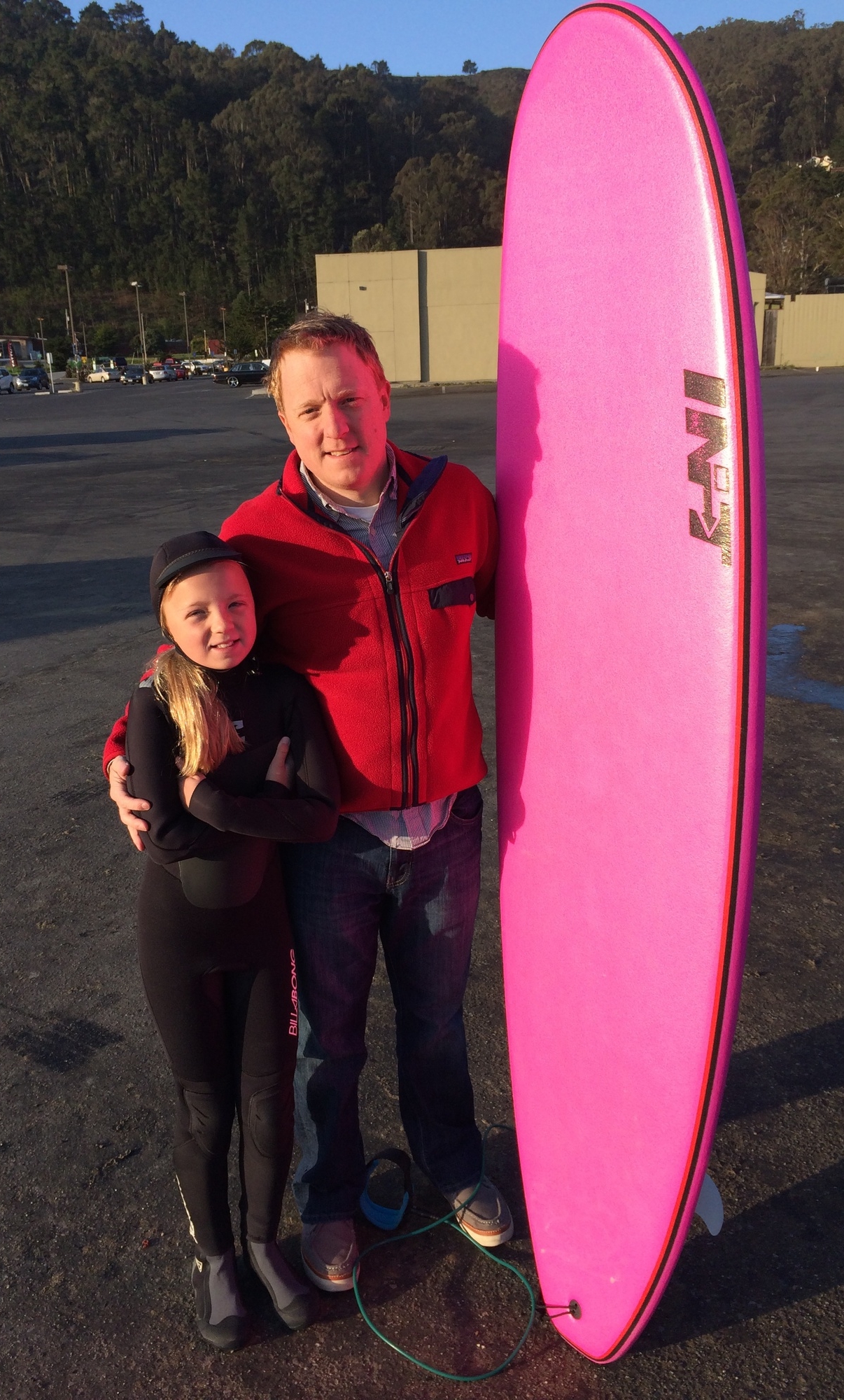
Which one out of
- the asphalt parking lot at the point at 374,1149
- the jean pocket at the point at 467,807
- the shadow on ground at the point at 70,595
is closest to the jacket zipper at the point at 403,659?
the jean pocket at the point at 467,807

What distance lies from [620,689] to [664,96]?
90 cm

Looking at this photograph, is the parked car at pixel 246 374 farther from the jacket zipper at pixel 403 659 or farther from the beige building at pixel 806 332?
the jacket zipper at pixel 403 659

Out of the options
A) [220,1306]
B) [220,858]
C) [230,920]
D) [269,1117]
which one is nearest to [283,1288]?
[220,1306]

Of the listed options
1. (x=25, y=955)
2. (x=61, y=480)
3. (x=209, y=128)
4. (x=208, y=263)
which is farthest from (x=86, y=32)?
(x=25, y=955)

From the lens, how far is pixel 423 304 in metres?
43.1

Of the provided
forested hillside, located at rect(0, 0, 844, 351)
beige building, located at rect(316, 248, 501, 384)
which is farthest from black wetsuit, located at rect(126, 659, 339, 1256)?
forested hillside, located at rect(0, 0, 844, 351)

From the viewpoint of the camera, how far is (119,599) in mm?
7980

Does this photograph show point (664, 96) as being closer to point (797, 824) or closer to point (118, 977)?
point (118, 977)

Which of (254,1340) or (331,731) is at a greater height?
(331,731)

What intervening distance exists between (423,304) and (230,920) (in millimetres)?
44636

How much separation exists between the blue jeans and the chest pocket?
399 mm

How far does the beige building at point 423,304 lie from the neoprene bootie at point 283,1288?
42.6 m

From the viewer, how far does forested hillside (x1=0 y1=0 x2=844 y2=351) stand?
11925cm

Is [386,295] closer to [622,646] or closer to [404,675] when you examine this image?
[404,675]
